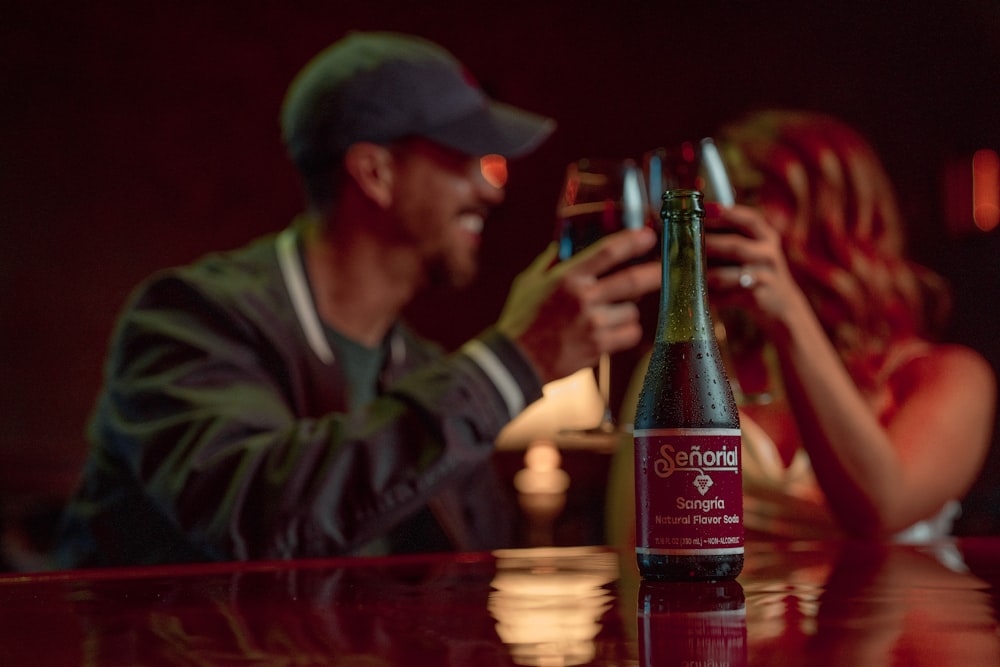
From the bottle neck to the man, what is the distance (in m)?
0.41

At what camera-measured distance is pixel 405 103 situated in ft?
6.10

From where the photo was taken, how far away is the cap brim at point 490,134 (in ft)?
6.03

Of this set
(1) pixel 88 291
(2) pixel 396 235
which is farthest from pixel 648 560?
(1) pixel 88 291

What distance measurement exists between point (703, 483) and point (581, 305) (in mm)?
602

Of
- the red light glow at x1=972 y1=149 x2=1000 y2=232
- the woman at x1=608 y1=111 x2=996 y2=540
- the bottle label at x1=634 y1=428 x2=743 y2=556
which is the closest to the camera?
the bottle label at x1=634 y1=428 x2=743 y2=556

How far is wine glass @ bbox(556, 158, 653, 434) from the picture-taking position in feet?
3.47

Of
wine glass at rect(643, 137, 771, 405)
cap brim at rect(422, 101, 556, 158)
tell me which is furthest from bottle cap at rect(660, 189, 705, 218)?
cap brim at rect(422, 101, 556, 158)

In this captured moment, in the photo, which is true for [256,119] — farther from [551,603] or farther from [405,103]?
[551,603]

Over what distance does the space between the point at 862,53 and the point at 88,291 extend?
3045 mm

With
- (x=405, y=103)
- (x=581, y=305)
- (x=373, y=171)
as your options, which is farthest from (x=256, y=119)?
(x=581, y=305)

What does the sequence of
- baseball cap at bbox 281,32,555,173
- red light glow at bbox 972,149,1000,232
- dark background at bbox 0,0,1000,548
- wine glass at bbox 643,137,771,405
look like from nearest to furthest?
wine glass at bbox 643,137,771,405
baseball cap at bbox 281,32,555,173
dark background at bbox 0,0,1000,548
red light glow at bbox 972,149,1000,232

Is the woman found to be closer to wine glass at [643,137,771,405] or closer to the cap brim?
wine glass at [643,137,771,405]

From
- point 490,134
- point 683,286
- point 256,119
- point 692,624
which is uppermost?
point 256,119

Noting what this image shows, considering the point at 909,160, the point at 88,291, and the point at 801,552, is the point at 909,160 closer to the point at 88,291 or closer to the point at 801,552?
the point at 88,291
